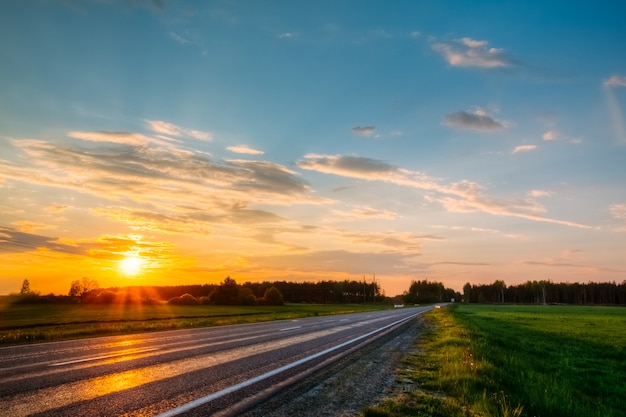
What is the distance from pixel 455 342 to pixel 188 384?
11.9m

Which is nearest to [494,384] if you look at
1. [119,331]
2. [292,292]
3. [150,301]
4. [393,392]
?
[393,392]

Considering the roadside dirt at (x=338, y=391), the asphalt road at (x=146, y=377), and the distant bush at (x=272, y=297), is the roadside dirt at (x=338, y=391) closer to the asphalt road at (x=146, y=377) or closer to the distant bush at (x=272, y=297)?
the asphalt road at (x=146, y=377)

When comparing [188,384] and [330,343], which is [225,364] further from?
[330,343]

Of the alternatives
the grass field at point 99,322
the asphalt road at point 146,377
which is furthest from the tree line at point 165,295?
the asphalt road at point 146,377

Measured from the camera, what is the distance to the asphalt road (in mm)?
5784

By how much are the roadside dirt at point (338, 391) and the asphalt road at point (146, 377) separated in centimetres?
38

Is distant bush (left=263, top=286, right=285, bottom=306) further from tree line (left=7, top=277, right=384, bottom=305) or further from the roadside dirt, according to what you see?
the roadside dirt

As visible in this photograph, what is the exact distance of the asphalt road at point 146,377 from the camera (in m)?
5.78

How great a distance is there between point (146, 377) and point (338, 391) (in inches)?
144

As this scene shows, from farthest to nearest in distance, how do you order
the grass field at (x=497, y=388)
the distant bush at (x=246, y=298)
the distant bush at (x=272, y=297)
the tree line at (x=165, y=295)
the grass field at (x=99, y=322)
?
the distant bush at (x=272, y=297), the distant bush at (x=246, y=298), the tree line at (x=165, y=295), the grass field at (x=99, y=322), the grass field at (x=497, y=388)

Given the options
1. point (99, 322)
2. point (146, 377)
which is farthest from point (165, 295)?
point (146, 377)

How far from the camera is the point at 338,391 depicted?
729cm

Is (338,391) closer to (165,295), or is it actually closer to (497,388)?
(497,388)

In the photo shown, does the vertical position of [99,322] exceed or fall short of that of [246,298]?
it exceeds it
